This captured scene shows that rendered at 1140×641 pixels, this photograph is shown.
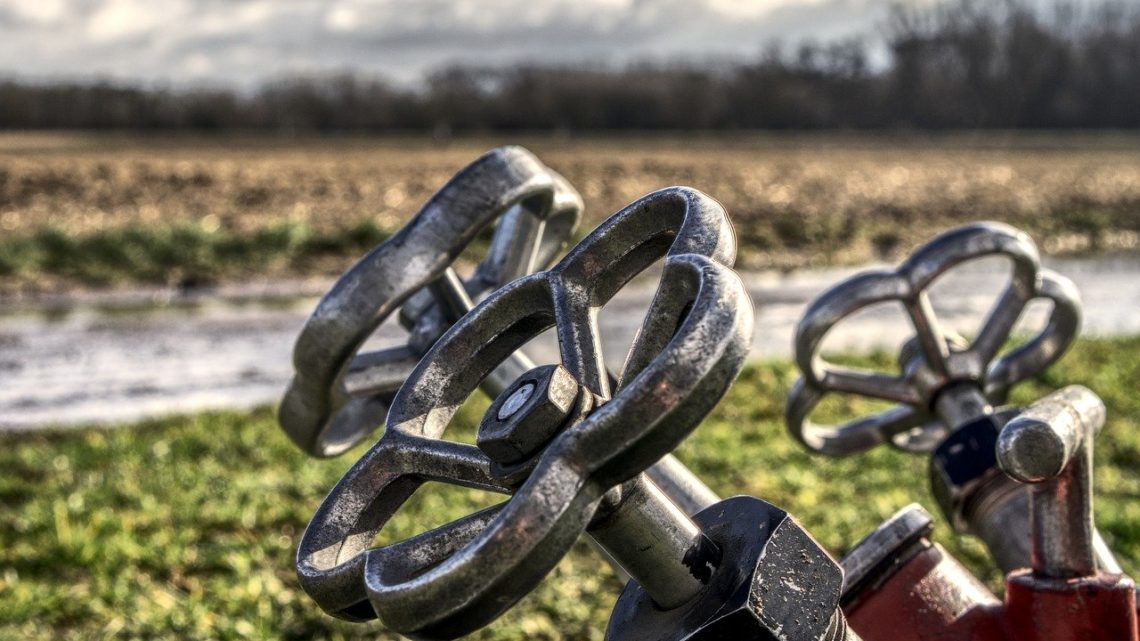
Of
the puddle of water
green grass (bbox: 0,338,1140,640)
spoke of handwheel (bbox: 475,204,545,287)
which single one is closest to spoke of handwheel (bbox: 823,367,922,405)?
spoke of handwheel (bbox: 475,204,545,287)

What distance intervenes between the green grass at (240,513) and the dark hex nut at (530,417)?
7.63ft

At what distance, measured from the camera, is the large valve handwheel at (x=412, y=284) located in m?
1.27

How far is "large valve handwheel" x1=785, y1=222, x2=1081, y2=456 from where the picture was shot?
1843mm

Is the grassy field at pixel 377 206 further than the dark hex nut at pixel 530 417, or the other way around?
the grassy field at pixel 377 206

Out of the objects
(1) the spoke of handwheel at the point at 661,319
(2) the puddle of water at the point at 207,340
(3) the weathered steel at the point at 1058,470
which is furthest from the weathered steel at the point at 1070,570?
(2) the puddle of water at the point at 207,340

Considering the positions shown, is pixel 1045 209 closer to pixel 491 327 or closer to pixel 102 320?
pixel 102 320

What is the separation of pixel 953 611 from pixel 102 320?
875 cm

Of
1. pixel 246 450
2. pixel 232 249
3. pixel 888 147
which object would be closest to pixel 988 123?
pixel 888 147

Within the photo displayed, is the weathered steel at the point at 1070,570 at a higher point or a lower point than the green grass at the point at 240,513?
higher

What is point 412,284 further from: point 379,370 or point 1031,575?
point 1031,575

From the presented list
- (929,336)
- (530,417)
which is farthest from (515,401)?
(929,336)

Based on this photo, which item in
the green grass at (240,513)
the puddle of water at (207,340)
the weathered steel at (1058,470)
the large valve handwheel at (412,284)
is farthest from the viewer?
the puddle of water at (207,340)

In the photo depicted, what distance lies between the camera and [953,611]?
133 centimetres

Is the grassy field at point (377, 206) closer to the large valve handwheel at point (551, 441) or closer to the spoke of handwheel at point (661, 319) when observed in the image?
the large valve handwheel at point (551, 441)
